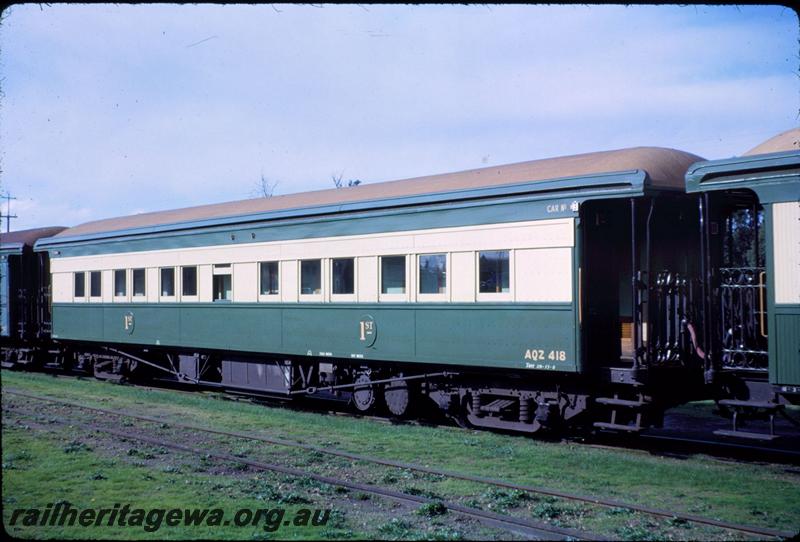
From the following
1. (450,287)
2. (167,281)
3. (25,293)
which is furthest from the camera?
(25,293)

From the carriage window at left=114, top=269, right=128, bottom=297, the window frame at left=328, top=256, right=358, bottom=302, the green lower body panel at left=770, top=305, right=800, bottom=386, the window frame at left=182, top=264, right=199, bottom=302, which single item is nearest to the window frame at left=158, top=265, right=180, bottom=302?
the window frame at left=182, top=264, right=199, bottom=302

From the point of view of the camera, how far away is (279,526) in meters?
6.72

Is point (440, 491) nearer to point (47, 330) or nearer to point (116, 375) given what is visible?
point (116, 375)

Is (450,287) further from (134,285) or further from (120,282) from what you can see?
(120,282)

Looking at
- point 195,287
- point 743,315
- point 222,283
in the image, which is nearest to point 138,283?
point 195,287

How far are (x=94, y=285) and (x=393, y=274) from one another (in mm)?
10811

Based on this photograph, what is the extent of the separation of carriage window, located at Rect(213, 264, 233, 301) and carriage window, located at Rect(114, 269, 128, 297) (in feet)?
12.5

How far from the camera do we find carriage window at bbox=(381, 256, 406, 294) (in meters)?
12.7

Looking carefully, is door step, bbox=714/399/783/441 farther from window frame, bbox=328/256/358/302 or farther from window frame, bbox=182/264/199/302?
window frame, bbox=182/264/199/302

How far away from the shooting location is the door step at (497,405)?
11641 mm

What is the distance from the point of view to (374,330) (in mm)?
13000

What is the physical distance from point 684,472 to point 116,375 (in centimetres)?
1559

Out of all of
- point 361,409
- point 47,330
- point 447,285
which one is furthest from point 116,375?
point 447,285

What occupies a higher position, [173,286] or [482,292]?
[173,286]
